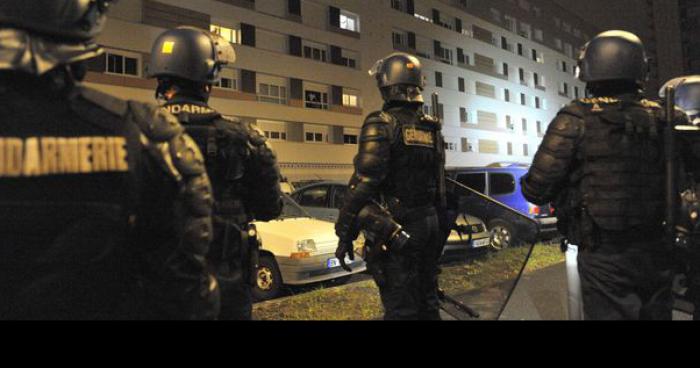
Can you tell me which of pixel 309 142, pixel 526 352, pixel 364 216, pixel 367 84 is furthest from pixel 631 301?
pixel 367 84

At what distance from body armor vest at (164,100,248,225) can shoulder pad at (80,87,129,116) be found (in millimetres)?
1112

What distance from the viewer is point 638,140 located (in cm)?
266

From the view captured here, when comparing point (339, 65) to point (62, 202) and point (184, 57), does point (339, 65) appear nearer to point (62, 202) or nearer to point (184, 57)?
point (184, 57)

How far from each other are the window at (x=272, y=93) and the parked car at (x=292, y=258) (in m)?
17.7

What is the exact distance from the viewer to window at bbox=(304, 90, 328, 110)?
25.1 metres

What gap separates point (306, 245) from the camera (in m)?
6.11

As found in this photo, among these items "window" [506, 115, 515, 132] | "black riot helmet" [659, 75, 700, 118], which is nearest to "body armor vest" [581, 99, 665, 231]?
"black riot helmet" [659, 75, 700, 118]

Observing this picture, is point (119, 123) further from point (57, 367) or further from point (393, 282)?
point (393, 282)

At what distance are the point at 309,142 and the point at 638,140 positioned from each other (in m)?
22.7

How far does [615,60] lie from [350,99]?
24.9 meters

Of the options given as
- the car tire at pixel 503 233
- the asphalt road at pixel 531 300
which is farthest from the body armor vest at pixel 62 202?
the car tire at pixel 503 233

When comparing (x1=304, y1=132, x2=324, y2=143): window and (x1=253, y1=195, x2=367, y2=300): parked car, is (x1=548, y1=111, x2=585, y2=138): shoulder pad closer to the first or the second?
(x1=253, y1=195, x2=367, y2=300): parked car

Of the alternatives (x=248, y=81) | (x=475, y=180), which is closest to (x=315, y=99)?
(x=248, y=81)

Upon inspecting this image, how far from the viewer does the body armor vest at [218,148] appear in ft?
8.27
